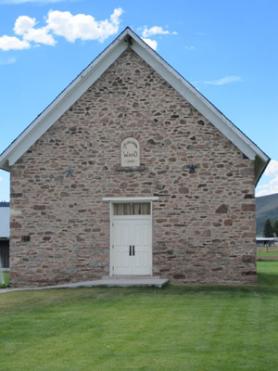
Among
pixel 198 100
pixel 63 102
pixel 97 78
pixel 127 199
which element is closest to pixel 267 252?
pixel 127 199

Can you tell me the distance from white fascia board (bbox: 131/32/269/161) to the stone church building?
0.03 m

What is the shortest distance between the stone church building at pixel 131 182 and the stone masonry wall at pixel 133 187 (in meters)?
0.03

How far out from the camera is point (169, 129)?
20656 millimetres

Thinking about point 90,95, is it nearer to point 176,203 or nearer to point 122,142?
point 122,142

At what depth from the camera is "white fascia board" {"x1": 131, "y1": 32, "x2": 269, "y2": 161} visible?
20.1 meters

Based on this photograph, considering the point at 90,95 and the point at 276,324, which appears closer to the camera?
the point at 276,324

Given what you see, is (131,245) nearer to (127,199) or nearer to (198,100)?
(127,199)

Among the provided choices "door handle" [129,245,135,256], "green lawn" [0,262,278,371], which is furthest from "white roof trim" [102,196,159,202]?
"green lawn" [0,262,278,371]

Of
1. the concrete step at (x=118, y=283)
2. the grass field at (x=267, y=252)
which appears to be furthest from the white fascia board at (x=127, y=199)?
the grass field at (x=267, y=252)

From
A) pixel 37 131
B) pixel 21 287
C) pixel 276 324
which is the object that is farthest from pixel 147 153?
pixel 276 324

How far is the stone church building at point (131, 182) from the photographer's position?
20.3 m

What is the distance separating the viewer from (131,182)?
68.0 feet

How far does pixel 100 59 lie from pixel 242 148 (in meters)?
4.96

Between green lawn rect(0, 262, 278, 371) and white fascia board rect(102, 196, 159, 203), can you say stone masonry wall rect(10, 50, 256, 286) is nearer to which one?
white fascia board rect(102, 196, 159, 203)
